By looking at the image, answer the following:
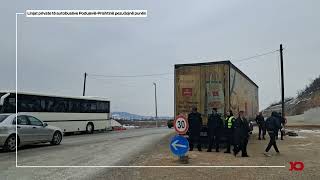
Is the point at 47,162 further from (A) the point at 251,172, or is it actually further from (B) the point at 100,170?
(A) the point at 251,172

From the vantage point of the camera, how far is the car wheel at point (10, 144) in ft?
53.1

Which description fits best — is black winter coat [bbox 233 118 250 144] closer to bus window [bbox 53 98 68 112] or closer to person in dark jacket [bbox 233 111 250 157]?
person in dark jacket [bbox 233 111 250 157]

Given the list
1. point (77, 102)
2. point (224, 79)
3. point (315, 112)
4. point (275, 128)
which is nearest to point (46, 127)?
point (224, 79)

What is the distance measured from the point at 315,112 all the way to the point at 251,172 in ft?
177

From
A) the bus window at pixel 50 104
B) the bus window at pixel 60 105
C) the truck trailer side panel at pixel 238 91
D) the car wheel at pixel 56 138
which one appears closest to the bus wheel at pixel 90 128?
the bus window at pixel 60 105

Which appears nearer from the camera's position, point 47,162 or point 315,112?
point 47,162

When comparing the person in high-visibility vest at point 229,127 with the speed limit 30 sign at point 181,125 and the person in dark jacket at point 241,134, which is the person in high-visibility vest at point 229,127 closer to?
the person in dark jacket at point 241,134

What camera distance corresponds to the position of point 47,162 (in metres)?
12.9

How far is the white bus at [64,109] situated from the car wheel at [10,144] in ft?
24.7

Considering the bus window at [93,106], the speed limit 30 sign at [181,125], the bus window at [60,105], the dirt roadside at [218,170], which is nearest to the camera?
the dirt roadside at [218,170]

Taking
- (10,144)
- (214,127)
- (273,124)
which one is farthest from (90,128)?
(273,124)

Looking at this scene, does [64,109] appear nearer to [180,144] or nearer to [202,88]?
[202,88]

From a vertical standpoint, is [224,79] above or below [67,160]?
above

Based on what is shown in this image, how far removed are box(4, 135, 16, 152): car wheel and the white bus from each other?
7.53m
